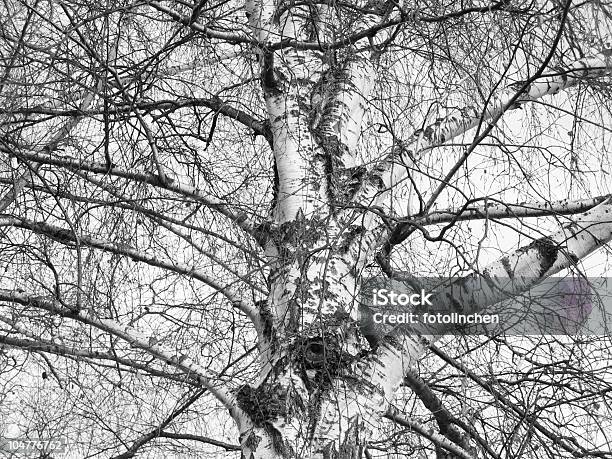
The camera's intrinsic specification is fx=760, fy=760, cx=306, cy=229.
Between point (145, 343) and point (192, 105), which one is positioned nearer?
point (145, 343)

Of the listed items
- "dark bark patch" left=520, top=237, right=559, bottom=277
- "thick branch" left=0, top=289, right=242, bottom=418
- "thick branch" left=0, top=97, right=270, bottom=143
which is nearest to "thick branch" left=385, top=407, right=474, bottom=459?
"thick branch" left=0, top=289, right=242, bottom=418

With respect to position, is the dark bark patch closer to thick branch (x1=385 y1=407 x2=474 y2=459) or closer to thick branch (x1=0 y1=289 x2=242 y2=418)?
thick branch (x1=385 y1=407 x2=474 y2=459)

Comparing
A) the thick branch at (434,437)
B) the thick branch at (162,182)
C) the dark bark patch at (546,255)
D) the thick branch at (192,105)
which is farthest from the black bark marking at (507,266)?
the thick branch at (192,105)

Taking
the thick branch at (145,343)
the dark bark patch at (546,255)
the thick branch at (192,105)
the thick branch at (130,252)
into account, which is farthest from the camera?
the thick branch at (192,105)

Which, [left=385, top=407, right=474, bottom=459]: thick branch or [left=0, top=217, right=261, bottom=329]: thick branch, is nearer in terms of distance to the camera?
[left=0, top=217, right=261, bottom=329]: thick branch

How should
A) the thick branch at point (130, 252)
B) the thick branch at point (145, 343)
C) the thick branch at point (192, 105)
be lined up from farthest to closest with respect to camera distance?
the thick branch at point (192, 105), the thick branch at point (130, 252), the thick branch at point (145, 343)

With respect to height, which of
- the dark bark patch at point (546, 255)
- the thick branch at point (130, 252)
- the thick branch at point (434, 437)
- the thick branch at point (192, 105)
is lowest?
the thick branch at point (434, 437)

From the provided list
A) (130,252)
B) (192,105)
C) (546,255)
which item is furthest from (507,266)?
(192,105)

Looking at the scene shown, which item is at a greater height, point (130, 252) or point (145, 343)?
point (130, 252)

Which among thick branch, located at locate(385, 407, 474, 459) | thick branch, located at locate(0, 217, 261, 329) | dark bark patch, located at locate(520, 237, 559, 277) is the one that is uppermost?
thick branch, located at locate(0, 217, 261, 329)

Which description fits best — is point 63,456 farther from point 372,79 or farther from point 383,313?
point 372,79

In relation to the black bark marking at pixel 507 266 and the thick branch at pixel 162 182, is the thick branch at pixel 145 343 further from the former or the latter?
the black bark marking at pixel 507 266

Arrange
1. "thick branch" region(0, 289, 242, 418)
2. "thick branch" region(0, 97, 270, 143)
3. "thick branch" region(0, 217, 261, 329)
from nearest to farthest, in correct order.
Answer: "thick branch" region(0, 289, 242, 418) < "thick branch" region(0, 217, 261, 329) < "thick branch" region(0, 97, 270, 143)

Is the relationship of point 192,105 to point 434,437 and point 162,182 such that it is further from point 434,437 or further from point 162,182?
point 434,437
